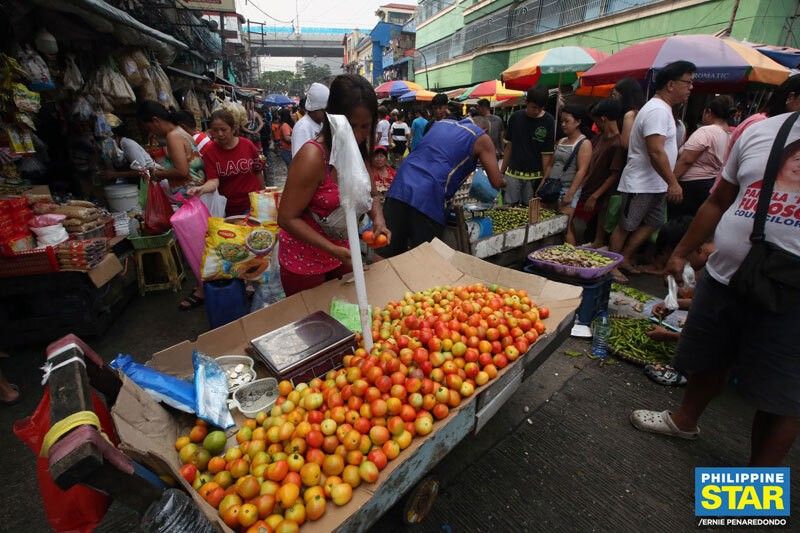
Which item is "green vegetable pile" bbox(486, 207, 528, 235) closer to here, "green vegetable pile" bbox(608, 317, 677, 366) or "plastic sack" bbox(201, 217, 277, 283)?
"green vegetable pile" bbox(608, 317, 677, 366)

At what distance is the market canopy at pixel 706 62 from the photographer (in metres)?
5.73

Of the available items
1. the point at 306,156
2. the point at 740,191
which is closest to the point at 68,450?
the point at 306,156

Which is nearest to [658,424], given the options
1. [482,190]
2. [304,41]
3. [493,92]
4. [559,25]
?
[482,190]

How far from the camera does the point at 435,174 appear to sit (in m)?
3.89

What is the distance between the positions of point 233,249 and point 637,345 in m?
4.04

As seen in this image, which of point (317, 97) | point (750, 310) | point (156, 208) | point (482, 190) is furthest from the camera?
point (482, 190)

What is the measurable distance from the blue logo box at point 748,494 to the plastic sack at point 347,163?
2.81 m

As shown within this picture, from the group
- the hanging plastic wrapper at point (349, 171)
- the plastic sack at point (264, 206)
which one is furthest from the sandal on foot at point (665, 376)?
the plastic sack at point (264, 206)

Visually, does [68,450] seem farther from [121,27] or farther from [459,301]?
[121,27]

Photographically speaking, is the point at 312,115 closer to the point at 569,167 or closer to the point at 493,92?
the point at 569,167

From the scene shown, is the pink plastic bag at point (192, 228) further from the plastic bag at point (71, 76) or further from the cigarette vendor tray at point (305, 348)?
the plastic bag at point (71, 76)

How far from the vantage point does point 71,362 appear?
1.32 m

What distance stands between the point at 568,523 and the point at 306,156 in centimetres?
269

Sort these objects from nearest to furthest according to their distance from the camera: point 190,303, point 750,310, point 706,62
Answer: point 750,310 → point 190,303 → point 706,62
